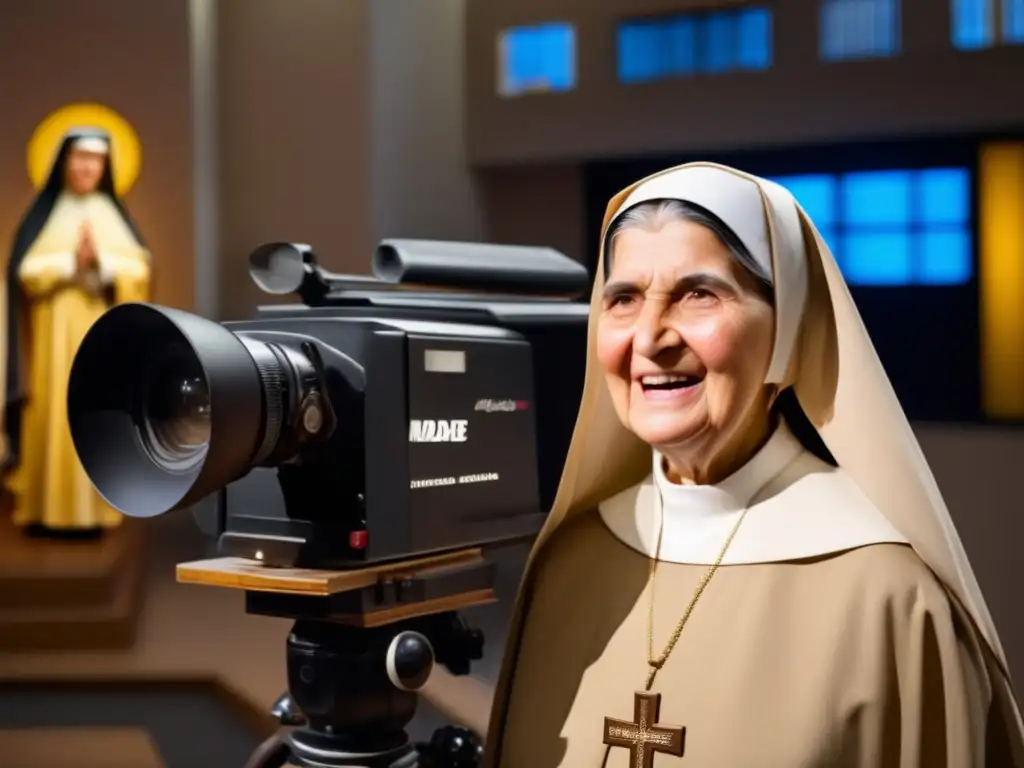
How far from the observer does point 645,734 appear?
136 cm

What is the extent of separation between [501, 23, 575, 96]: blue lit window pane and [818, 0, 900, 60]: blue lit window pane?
3.17 ft

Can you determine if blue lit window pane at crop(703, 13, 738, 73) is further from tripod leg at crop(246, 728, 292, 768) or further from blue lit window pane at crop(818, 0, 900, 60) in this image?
tripod leg at crop(246, 728, 292, 768)

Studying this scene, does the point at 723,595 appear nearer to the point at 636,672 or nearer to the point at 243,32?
the point at 636,672

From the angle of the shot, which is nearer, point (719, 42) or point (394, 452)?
point (394, 452)

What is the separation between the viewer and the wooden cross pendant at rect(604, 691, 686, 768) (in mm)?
1335

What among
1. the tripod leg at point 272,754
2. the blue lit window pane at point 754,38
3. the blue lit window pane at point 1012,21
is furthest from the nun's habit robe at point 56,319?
the blue lit window pane at point 1012,21

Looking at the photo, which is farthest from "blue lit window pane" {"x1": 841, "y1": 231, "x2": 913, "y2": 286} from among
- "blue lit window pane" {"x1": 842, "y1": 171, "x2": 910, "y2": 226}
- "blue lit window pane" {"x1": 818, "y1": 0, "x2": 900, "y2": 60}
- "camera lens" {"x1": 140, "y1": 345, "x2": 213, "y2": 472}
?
"camera lens" {"x1": 140, "y1": 345, "x2": 213, "y2": 472}

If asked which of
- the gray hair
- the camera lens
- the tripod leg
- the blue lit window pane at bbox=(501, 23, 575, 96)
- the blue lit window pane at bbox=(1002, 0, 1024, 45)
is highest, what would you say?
the blue lit window pane at bbox=(501, 23, 575, 96)

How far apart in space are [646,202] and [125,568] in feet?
10.7

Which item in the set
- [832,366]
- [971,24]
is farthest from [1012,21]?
[832,366]

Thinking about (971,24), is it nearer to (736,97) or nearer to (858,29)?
(858,29)

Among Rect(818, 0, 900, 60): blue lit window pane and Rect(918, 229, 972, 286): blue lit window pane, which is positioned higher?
Rect(818, 0, 900, 60): blue lit window pane

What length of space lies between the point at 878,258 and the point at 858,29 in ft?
2.63

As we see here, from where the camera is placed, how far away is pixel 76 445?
1585 millimetres
